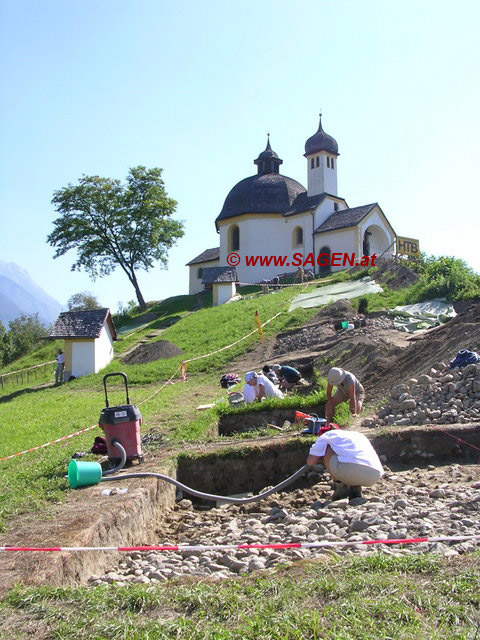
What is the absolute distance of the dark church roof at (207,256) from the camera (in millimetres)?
47875

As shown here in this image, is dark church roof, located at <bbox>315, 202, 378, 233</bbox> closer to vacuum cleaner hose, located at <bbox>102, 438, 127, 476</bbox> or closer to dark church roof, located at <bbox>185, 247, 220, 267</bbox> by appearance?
dark church roof, located at <bbox>185, 247, 220, 267</bbox>

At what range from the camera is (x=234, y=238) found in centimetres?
4481

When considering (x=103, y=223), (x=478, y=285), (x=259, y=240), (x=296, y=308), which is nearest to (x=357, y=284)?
(x=296, y=308)

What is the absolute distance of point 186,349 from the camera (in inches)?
939

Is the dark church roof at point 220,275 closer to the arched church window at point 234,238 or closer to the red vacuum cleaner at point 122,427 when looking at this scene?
the arched church window at point 234,238

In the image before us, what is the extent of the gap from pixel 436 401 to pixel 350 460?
4.03 m

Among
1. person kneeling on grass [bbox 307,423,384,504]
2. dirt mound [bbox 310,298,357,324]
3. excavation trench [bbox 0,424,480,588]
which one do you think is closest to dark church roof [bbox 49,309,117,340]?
dirt mound [bbox 310,298,357,324]

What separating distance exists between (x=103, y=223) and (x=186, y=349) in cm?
2075

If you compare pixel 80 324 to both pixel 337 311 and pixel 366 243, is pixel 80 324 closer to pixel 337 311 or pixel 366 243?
pixel 337 311

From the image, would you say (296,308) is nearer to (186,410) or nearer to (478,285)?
(478,285)

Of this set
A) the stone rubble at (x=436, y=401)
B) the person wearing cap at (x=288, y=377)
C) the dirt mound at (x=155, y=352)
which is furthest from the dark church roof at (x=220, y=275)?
the stone rubble at (x=436, y=401)

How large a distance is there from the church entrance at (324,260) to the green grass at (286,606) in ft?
117

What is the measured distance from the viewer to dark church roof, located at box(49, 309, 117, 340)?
24031mm

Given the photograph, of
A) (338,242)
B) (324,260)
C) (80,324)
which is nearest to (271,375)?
(80,324)
